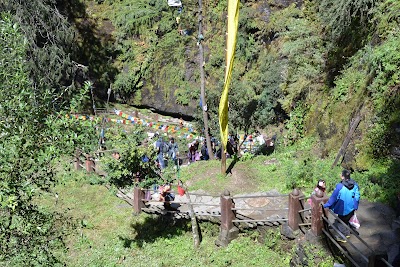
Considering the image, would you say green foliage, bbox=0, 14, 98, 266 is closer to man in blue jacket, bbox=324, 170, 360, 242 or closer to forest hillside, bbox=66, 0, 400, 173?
man in blue jacket, bbox=324, 170, 360, 242

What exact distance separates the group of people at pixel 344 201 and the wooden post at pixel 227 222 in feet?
9.05

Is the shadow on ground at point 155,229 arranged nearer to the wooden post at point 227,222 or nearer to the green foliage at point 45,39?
the wooden post at point 227,222

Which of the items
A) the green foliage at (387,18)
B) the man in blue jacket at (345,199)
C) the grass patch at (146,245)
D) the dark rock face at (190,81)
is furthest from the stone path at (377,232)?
the dark rock face at (190,81)

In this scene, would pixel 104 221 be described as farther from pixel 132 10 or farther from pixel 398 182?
pixel 132 10

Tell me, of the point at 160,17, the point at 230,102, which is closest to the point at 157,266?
the point at 230,102

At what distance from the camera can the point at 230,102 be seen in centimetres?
1611

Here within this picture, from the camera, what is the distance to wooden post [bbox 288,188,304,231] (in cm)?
904

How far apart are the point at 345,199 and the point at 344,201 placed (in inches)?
2.0

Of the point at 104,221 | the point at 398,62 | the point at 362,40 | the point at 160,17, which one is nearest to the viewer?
the point at 398,62

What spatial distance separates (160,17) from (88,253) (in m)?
18.4

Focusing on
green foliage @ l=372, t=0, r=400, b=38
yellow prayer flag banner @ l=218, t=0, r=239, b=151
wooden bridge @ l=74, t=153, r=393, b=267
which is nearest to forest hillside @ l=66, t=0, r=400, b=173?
green foliage @ l=372, t=0, r=400, b=38

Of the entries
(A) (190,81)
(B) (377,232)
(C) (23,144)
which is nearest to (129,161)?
(C) (23,144)

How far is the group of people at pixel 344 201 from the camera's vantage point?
764 centimetres

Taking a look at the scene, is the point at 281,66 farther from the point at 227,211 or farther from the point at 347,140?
the point at 227,211
